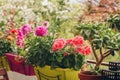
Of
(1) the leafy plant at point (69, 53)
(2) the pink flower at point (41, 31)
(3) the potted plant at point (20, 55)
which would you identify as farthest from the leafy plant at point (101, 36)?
(3) the potted plant at point (20, 55)

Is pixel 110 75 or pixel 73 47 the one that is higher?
pixel 73 47

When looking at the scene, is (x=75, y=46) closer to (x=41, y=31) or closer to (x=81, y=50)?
(x=81, y=50)

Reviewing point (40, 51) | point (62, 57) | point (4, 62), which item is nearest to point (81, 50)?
point (62, 57)

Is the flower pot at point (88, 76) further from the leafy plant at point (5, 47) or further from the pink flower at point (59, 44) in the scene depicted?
the leafy plant at point (5, 47)

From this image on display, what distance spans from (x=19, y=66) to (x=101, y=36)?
4.61 ft

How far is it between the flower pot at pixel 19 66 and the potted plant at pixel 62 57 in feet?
2.14

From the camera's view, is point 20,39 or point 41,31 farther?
point 20,39

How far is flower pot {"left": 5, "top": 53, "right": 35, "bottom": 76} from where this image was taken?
347 centimetres

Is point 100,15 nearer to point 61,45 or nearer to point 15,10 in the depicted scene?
point 15,10

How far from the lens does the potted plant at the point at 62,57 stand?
2.62 m

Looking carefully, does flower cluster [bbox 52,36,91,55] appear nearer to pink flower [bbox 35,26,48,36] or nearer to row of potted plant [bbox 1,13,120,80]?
row of potted plant [bbox 1,13,120,80]

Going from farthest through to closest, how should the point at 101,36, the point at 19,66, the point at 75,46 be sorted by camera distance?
the point at 19,66 → the point at 75,46 → the point at 101,36

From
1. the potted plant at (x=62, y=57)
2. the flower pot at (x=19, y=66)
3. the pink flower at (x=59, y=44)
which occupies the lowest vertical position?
the flower pot at (x=19, y=66)

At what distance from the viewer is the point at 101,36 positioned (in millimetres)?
2410
